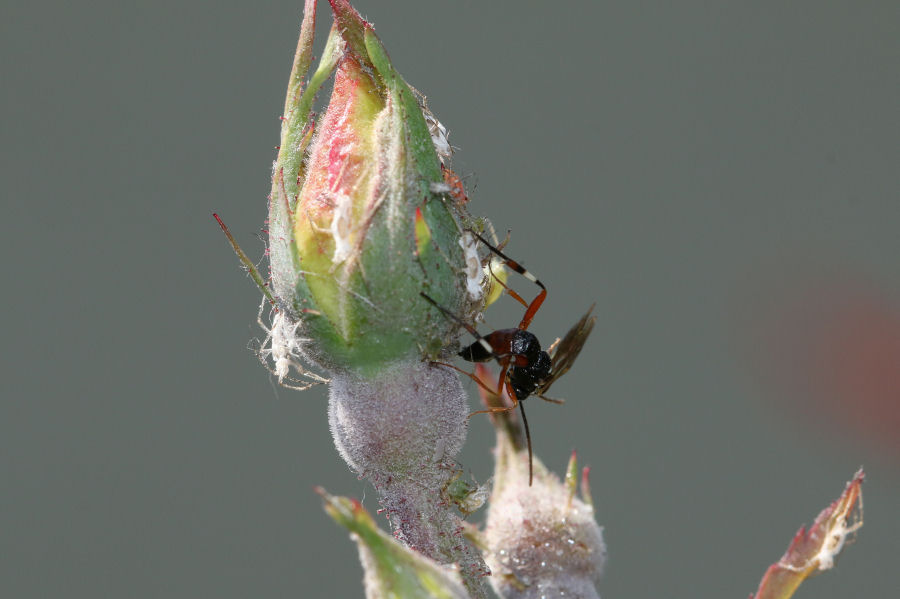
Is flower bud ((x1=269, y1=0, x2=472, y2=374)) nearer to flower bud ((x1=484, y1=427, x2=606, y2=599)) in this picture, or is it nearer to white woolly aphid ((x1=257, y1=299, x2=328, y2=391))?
white woolly aphid ((x1=257, y1=299, x2=328, y2=391))

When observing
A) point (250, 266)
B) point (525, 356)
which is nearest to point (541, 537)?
point (525, 356)

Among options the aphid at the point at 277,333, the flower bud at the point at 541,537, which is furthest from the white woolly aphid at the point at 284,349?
the flower bud at the point at 541,537

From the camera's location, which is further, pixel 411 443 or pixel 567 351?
pixel 567 351

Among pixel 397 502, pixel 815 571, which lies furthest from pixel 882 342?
pixel 397 502

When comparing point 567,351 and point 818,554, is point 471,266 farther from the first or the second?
point 818,554

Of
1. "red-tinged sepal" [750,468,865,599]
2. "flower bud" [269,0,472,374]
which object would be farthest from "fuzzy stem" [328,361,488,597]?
"red-tinged sepal" [750,468,865,599]
